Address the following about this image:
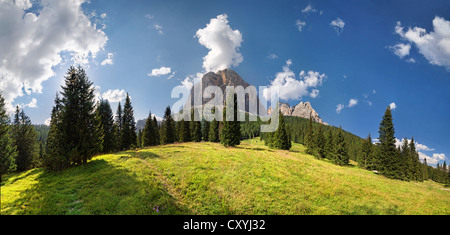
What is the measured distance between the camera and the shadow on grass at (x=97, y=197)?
28.1ft

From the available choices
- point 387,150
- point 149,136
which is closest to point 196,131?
point 149,136

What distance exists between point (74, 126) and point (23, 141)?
37.0m

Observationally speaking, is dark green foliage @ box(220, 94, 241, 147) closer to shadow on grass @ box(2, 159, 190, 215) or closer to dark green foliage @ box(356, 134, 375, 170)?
shadow on grass @ box(2, 159, 190, 215)

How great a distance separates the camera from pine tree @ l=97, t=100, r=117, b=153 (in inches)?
1549

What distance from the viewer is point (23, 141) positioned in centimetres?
→ 3800

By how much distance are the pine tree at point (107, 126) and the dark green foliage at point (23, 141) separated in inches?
602

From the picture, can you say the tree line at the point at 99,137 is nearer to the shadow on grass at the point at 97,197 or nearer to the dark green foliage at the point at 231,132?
the dark green foliage at the point at 231,132

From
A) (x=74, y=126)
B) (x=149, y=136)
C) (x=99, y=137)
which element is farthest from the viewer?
(x=149, y=136)

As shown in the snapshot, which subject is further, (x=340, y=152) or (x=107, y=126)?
(x=340, y=152)

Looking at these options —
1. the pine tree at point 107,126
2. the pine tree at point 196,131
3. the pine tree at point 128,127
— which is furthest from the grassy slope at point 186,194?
the pine tree at point 196,131

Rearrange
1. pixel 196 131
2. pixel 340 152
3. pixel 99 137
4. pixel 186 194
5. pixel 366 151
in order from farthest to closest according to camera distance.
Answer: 1. pixel 196 131
2. pixel 366 151
3. pixel 340 152
4. pixel 99 137
5. pixel 186 194

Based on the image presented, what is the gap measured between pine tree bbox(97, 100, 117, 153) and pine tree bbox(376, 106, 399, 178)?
214ft

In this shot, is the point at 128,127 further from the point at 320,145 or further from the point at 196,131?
the point at 320,145
